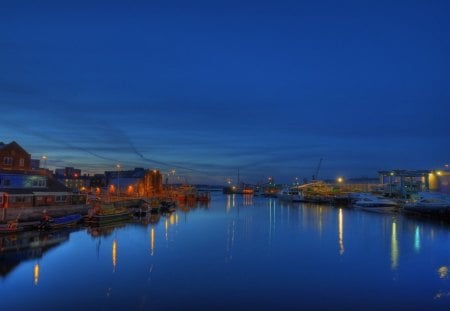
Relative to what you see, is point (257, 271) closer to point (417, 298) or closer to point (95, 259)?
point (417, 298)

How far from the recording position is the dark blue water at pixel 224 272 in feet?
65.0

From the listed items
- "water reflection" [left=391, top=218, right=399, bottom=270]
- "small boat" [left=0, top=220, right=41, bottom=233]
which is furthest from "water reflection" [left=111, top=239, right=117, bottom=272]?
"water reflection" [left=391, top=218, right=399, bottom=270]

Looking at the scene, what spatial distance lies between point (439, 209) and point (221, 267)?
50.4 m

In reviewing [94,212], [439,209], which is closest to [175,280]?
[94,212]

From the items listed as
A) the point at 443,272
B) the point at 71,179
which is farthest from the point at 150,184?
the point at 443,272

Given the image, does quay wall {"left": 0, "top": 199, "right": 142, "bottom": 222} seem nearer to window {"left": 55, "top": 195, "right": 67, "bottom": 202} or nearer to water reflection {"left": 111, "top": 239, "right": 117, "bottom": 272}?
window {"left": 55, "top": 195, "right": 67, "bottom": 202}

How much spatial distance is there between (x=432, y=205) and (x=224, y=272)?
52.5 metres

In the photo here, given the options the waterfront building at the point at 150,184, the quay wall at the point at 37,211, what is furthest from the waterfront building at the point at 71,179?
the quay wall at the point at 37,211

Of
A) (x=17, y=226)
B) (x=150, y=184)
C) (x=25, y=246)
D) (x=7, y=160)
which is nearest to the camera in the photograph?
(x=25, y=246)

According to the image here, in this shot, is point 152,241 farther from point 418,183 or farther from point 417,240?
point 418,183

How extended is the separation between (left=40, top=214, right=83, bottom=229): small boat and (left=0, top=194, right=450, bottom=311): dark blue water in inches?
111

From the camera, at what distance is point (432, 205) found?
66750mm

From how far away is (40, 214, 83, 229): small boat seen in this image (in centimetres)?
4368

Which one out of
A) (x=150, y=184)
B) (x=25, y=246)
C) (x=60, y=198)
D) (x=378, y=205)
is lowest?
(x=25, y=246)
